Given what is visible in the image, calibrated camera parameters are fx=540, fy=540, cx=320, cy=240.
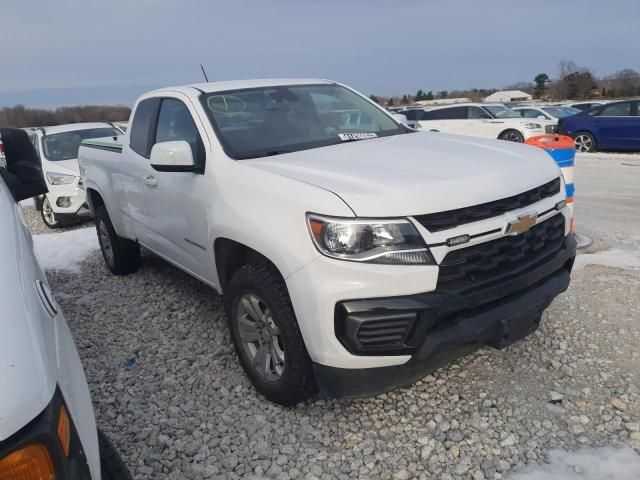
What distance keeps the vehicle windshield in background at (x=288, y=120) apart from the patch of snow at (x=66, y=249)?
11.1 feet

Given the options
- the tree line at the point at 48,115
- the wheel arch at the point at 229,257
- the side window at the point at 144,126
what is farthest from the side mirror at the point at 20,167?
the tree line at the point at 48,115

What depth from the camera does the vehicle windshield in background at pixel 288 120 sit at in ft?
11.1

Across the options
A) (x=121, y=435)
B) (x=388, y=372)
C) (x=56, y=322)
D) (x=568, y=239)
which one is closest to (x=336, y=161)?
(x=388, y=372)

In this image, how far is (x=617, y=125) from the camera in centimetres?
1402

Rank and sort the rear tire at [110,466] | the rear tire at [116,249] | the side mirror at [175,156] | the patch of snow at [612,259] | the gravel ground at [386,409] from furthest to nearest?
the rear tire at [116,249]
the patch of snow at [612,259]
the side mirror at [175,156]
the gravel ground at [386,409]
the rear tire at [110,466]

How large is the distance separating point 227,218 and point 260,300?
0.51 m

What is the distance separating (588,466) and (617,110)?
14.1 m

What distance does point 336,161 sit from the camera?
297cm

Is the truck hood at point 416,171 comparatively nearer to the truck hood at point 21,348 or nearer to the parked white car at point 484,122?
the truck hood at point 21,348

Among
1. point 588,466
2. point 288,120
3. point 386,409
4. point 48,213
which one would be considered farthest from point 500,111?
point 588,466

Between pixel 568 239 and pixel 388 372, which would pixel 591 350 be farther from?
pixel 388 372

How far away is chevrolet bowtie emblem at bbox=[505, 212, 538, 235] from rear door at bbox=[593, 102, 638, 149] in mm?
13304

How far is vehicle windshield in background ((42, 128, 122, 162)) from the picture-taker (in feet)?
31.5

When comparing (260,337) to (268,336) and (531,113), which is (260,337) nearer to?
(268,336)
